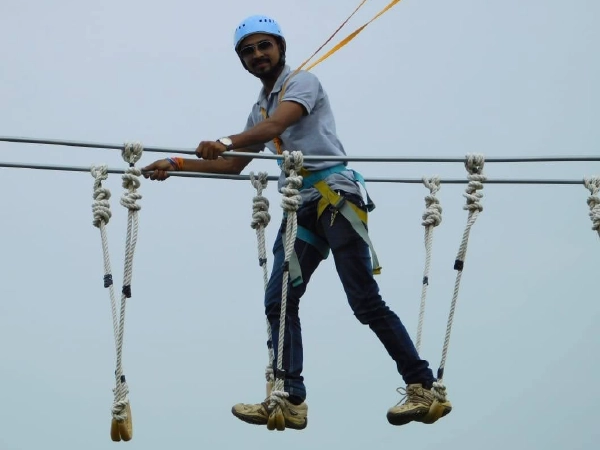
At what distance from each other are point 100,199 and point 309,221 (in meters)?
1.10

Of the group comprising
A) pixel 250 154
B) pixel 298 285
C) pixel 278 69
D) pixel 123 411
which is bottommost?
pixel 123 411

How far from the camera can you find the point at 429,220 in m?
8.05

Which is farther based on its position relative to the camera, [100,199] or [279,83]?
[279,83]

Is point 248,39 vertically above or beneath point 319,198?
above

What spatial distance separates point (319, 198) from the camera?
26.0ft

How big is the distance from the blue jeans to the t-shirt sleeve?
54cm

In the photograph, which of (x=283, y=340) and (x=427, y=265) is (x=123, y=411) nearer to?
(x=283, y=340)

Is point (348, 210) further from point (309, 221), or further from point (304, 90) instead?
point (304, 90)

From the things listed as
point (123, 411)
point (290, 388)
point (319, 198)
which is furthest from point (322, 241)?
point (123, 411)

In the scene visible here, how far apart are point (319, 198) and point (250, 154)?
0.50m

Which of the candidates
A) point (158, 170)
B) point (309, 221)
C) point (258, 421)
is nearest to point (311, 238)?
point (309, 221)

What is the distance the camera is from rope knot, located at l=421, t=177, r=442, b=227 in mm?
8055

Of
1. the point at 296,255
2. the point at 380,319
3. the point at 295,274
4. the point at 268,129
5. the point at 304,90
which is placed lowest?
the point at 380,319


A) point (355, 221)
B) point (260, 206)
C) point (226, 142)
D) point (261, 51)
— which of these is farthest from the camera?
point (260, 206)
